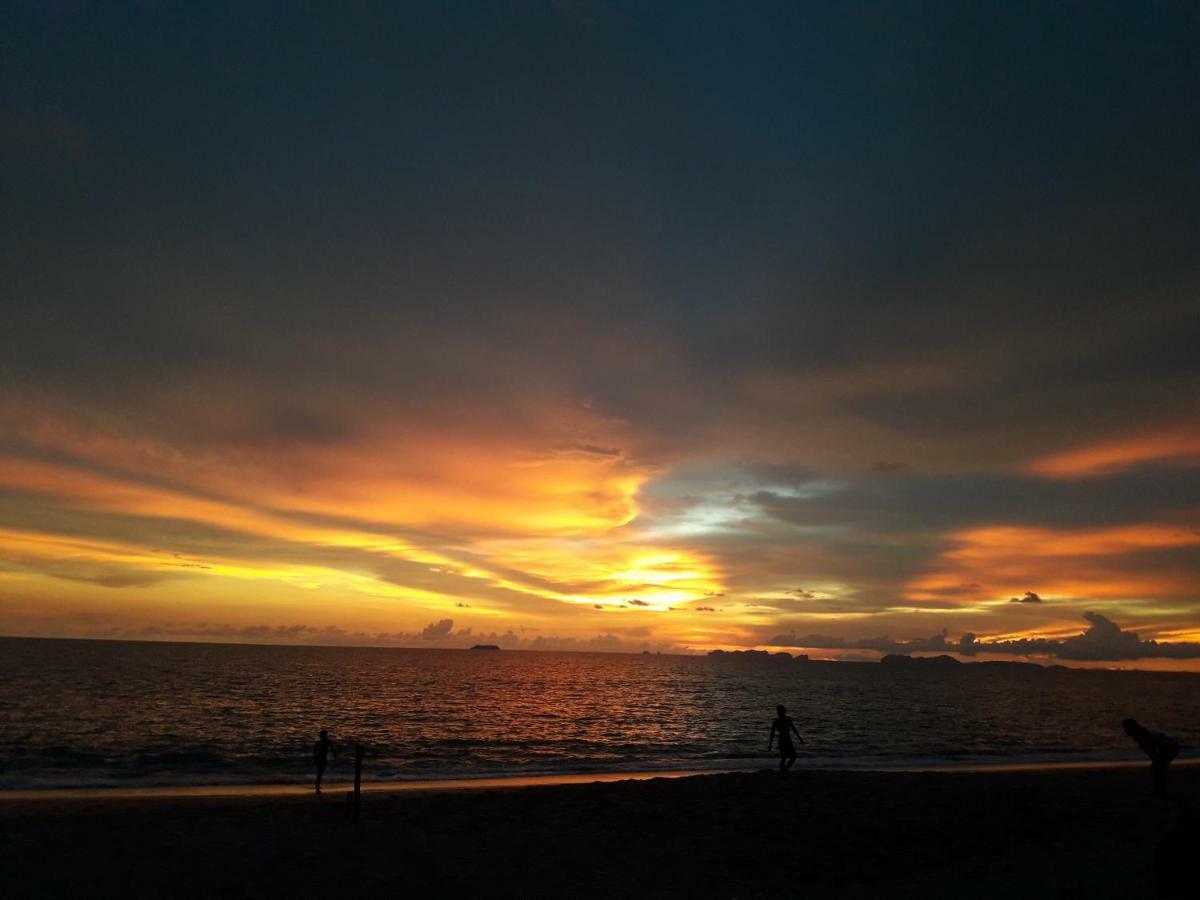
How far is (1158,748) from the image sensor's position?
794 inches

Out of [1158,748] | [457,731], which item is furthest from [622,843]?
[457,731]

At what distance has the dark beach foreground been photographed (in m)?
13.6

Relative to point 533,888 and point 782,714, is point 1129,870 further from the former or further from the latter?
point 782,714

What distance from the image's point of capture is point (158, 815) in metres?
20.8

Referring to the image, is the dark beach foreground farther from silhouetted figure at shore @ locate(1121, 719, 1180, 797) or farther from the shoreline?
the shoreline

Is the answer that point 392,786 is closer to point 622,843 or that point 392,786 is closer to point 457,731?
point 622,843

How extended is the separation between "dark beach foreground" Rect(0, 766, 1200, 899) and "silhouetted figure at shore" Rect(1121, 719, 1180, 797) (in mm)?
724

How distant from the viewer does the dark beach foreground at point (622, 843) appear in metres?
13.6

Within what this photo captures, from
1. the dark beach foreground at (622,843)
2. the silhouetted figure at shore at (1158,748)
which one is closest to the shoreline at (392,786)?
the dark beach foreground at (622,843)

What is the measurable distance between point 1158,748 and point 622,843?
1601 cm

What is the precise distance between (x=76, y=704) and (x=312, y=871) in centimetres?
6477

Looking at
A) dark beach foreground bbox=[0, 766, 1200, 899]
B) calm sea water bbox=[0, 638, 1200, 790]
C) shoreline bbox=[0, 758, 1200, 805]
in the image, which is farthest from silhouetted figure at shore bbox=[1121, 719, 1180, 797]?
calm sea water bbox=[0, 638, 1200, 790]

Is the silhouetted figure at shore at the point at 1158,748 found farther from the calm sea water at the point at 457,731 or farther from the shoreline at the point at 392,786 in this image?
the calm sea water at the point at 457,731

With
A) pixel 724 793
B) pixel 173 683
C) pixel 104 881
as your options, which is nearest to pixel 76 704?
pixel 173 683
